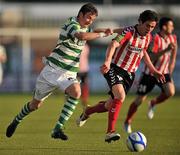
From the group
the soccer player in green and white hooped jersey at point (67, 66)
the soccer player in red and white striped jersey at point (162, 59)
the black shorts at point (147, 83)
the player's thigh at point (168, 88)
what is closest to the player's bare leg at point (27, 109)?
the soccer player in green and white hooped jersey at point (67, 66)

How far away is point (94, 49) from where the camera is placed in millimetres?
31234

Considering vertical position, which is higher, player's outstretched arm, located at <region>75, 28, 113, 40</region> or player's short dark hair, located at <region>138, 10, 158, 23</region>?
player's short dark hair, located at <region>138, 10, 158, 23</region>

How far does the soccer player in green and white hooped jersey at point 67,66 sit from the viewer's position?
452 inches

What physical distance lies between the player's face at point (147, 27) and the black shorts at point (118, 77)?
75 cm

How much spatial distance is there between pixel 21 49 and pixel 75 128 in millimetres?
17681

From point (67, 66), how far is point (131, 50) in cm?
123

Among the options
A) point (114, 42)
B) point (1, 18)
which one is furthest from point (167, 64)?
point (1, 18)

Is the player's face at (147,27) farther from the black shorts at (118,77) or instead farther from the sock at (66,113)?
the sock at (66,113)

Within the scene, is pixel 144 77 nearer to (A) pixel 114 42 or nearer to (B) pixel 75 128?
(B) pixel 75 128

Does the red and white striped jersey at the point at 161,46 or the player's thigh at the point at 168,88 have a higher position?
the red and white striped jersey at the point at 161,46

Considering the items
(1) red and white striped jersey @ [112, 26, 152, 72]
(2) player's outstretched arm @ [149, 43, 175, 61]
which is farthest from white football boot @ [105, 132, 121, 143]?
(2) player's outstretched arm @ [149, 43, 175, 61]

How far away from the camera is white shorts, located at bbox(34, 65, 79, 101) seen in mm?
11672

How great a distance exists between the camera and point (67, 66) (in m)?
11.7

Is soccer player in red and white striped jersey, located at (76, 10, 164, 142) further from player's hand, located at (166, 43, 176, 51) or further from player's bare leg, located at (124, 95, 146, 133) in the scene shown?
player's hand, located at (166, 43, 176, 51)
